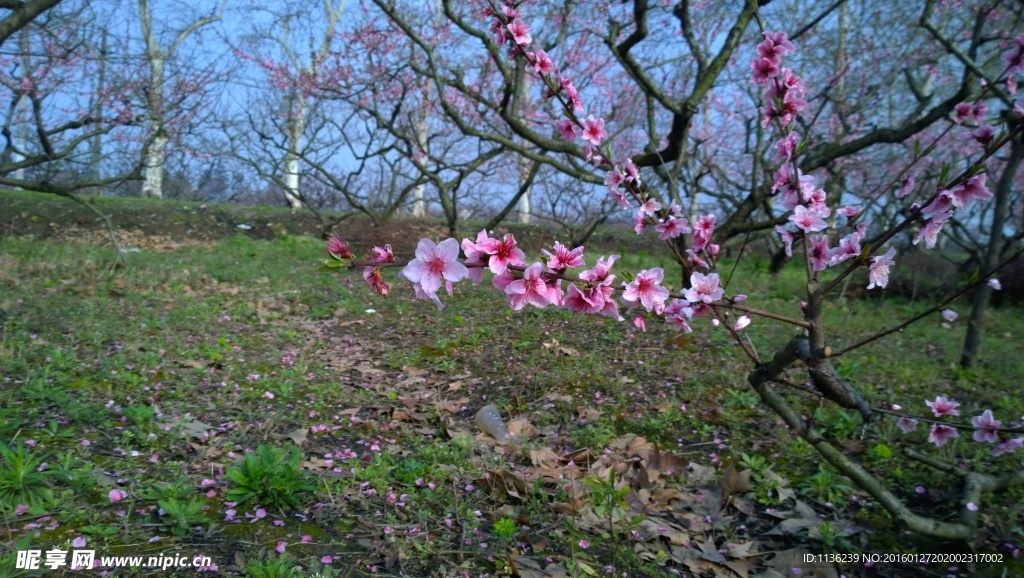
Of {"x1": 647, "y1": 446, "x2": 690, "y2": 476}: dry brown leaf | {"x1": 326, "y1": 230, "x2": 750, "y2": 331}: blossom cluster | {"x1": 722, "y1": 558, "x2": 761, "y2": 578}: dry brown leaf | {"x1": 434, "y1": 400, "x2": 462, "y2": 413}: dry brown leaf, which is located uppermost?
{"x1": 326, "y1": 230, "x2": 750, "y2": 331}: blossom cluster

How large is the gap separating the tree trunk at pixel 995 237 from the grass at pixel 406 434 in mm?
237

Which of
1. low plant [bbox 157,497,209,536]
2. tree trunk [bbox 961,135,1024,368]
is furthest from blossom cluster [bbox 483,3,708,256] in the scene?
tree trunk [bbox 961,135,1024,368]

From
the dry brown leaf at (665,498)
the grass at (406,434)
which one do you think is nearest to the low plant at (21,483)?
the grass at (406,434)

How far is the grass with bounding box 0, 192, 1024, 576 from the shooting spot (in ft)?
6.08

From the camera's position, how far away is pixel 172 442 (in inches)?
95.0

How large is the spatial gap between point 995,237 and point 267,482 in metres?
4.53

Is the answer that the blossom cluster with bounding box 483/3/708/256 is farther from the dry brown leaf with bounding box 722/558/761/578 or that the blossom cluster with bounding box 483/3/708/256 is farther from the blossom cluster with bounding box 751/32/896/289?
the dry brown leaf with bounding box 722/558/761/578

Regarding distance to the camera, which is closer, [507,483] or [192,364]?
[507,483]

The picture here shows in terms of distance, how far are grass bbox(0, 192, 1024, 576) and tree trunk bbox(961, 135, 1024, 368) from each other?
0.24 metres

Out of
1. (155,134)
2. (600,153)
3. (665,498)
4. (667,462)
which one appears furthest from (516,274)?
(155,134)

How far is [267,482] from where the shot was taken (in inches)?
78.3

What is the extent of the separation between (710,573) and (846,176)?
10317 mm

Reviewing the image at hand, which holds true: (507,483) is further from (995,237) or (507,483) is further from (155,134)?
(155,134)

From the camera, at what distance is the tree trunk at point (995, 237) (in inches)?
140
